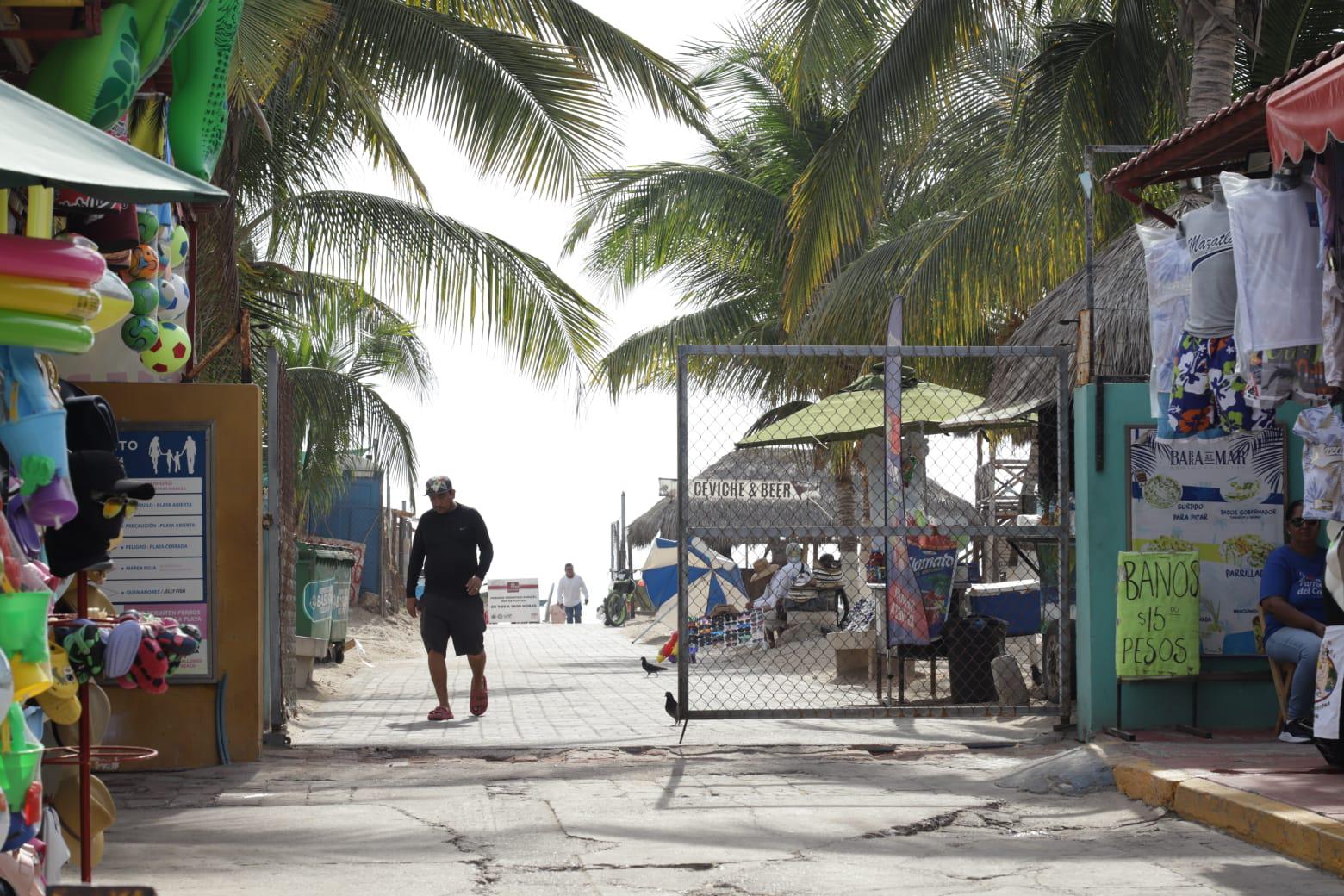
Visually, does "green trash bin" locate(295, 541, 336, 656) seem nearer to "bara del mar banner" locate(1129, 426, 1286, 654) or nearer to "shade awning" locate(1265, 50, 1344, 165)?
"bara del mar banner" locate(1129, 426, 1286, 654)

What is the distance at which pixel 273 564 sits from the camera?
9.12 meters

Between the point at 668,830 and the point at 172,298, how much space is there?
3.39 m

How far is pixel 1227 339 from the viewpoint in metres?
7.07

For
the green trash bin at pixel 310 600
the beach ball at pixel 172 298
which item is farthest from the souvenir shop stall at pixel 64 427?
the green trash bin at pixel 310 600

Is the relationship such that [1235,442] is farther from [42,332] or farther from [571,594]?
[571,594]

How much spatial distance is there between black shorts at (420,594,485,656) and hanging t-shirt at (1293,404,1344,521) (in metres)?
6.41

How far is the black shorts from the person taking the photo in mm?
11117

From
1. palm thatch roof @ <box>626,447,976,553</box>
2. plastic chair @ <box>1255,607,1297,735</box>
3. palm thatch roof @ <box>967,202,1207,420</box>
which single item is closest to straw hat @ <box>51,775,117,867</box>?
plastic chair @ <box>1255,607,1297,735</box>

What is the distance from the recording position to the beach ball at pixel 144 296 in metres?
6.33

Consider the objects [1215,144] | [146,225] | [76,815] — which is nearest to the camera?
[76,815]

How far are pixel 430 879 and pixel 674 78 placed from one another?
8743mm

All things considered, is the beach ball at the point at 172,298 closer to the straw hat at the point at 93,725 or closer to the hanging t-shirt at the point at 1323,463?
the straw hat at the point at 93,725

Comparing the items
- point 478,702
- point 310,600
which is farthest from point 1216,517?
point 310,600

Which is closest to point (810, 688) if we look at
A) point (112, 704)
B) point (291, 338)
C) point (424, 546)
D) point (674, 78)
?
point (424, 546)
